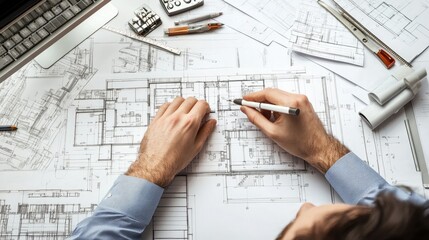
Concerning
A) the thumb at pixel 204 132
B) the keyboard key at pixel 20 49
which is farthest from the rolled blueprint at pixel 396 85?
the keyboard key at pixel 20 49

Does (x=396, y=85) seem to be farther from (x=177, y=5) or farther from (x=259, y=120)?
(x=177, y=5)

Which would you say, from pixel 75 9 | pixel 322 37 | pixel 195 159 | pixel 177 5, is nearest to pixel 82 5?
pixel 75 9

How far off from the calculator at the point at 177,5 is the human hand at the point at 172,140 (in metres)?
0.25

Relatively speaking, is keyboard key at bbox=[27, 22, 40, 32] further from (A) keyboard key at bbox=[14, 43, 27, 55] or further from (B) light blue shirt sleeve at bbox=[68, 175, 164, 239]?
(B) light blue shirt sleeve at bbox=[68, 175, 164, 239]

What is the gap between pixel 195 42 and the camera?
1131 millimetres

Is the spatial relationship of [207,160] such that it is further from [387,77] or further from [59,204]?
[387,77]

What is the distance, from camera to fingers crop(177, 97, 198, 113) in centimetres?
104

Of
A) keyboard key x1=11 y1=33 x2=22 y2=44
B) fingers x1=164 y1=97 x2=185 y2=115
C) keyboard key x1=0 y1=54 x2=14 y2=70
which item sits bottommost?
fingers x1=164 y1=97 x2=185 y2=115

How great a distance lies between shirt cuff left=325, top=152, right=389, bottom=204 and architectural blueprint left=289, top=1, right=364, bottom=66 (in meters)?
0.27

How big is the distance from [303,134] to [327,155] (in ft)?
0.24

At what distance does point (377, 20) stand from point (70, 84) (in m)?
0.80

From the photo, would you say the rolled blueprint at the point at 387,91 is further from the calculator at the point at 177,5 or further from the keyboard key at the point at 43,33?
the keyboard key at the point at 43,33

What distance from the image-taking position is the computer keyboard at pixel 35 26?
0.97m

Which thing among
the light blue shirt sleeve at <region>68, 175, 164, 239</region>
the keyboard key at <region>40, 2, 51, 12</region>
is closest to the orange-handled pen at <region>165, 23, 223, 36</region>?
the keyboard key at <region>40, 2, 51, 12</region>
